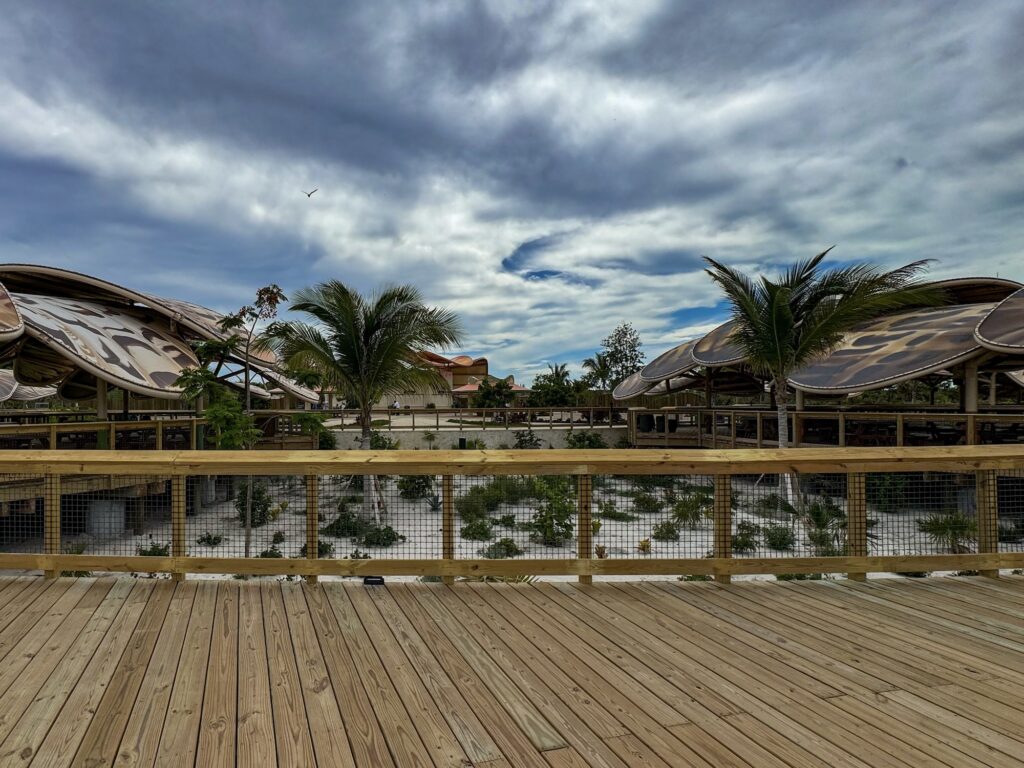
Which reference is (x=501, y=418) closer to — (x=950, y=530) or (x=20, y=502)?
(x=20, y=502)

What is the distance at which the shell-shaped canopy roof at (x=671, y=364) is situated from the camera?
2088 centimetres

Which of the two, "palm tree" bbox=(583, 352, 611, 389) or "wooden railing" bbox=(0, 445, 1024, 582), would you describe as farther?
"palm tree" bbox=(583, 352, 611, 389)

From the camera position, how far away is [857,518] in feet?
14.7

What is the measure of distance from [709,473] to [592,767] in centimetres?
258


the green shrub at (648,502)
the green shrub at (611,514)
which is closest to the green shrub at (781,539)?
the green shrub at (648,502)

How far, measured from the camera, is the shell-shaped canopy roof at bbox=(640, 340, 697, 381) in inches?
822

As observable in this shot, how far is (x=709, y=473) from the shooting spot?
423 cm

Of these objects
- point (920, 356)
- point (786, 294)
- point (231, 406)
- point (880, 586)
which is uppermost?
point (786, 294)

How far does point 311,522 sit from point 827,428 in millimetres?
14567

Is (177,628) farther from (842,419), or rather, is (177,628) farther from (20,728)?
(842,419)

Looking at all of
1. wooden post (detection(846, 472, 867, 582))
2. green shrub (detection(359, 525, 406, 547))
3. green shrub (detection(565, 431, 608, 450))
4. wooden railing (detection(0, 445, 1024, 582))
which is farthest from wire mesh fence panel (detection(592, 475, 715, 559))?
green shrub (detection(565, 431, 608, 450))

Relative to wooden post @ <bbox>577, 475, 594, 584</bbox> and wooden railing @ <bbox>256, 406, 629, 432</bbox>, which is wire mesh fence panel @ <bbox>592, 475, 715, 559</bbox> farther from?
wooden railing @ <bbox>256, 406, 629, 432</bbox>

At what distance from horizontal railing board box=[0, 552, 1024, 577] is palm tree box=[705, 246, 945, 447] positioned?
8836 millimetres

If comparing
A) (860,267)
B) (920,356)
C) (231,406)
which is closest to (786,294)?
(860,267)
